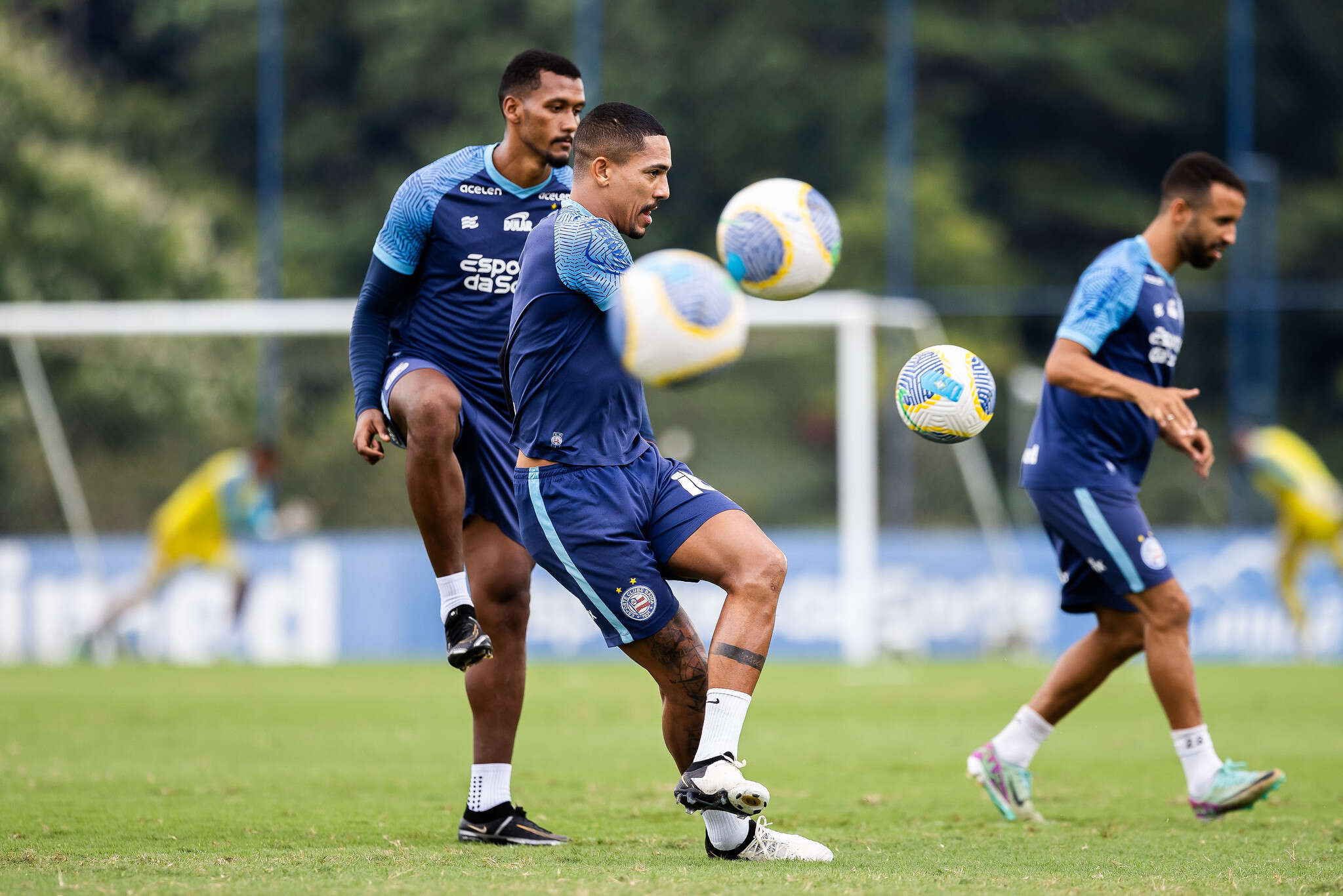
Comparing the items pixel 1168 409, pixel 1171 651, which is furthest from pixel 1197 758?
pixel 1168 409

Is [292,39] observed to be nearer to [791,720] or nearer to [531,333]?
[791,720]

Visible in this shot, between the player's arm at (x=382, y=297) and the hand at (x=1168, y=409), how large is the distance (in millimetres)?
2718

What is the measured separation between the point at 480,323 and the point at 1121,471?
2.64m

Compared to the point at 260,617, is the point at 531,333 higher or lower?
higher

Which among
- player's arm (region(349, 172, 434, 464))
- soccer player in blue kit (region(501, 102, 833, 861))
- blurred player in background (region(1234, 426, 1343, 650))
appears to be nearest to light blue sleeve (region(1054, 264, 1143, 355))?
soccer player in blue kit (region(501, 102, 833, 861))

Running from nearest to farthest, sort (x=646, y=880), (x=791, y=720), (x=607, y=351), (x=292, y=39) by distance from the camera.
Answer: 1. (x=646, y=880)
2. (x=607, y=351)
3. (x=791, y=720)
4. (x=292, y=39)

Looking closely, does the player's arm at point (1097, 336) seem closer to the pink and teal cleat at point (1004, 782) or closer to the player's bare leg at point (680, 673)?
the pink and teal cleat at point (1004, 782)

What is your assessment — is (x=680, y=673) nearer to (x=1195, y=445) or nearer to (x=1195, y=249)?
(x=1195, y=445)

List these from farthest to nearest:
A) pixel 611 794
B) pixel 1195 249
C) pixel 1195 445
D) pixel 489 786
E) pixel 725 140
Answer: pixel 725 140
pixel 611 794
pixel 1195 249
pixel 1195 445
pixel 489 786

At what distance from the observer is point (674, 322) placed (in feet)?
14.6

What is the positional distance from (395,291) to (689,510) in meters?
1.60

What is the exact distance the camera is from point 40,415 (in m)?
19.3

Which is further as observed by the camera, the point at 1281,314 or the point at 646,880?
the point at 1281,314

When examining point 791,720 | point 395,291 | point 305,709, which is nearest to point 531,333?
point 395,291
